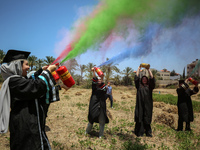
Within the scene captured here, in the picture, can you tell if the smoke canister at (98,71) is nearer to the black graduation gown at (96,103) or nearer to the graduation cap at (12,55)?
the black graduation gown at (96,103)

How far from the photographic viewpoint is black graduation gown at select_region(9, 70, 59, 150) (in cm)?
215

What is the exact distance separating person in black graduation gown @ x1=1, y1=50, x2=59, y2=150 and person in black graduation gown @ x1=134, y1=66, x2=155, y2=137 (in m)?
4.04

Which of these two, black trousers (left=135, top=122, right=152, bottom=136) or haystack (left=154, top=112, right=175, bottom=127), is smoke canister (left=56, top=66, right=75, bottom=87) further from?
haystack (left=154, top=112, right=175, bottom=127)

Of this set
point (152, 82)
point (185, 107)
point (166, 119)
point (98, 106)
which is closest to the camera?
point (98, 106)

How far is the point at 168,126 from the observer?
725 cm

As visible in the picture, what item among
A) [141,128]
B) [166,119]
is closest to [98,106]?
[141,128]

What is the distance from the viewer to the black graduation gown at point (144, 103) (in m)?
5.67

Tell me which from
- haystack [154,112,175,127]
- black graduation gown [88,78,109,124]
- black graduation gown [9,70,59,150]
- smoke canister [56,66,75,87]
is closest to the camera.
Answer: black graduation gown [9,70,59,150]

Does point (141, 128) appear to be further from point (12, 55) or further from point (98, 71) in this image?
point (12, 55)

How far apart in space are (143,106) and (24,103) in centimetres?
454

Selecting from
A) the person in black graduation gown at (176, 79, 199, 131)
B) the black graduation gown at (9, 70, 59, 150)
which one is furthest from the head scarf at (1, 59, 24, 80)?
the person in black graduation gown at (176, 79, 199, 131)

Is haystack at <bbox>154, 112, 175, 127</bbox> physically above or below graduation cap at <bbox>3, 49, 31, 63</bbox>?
below

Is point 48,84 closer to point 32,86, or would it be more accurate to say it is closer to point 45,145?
point 32,86

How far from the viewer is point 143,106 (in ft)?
18.9
